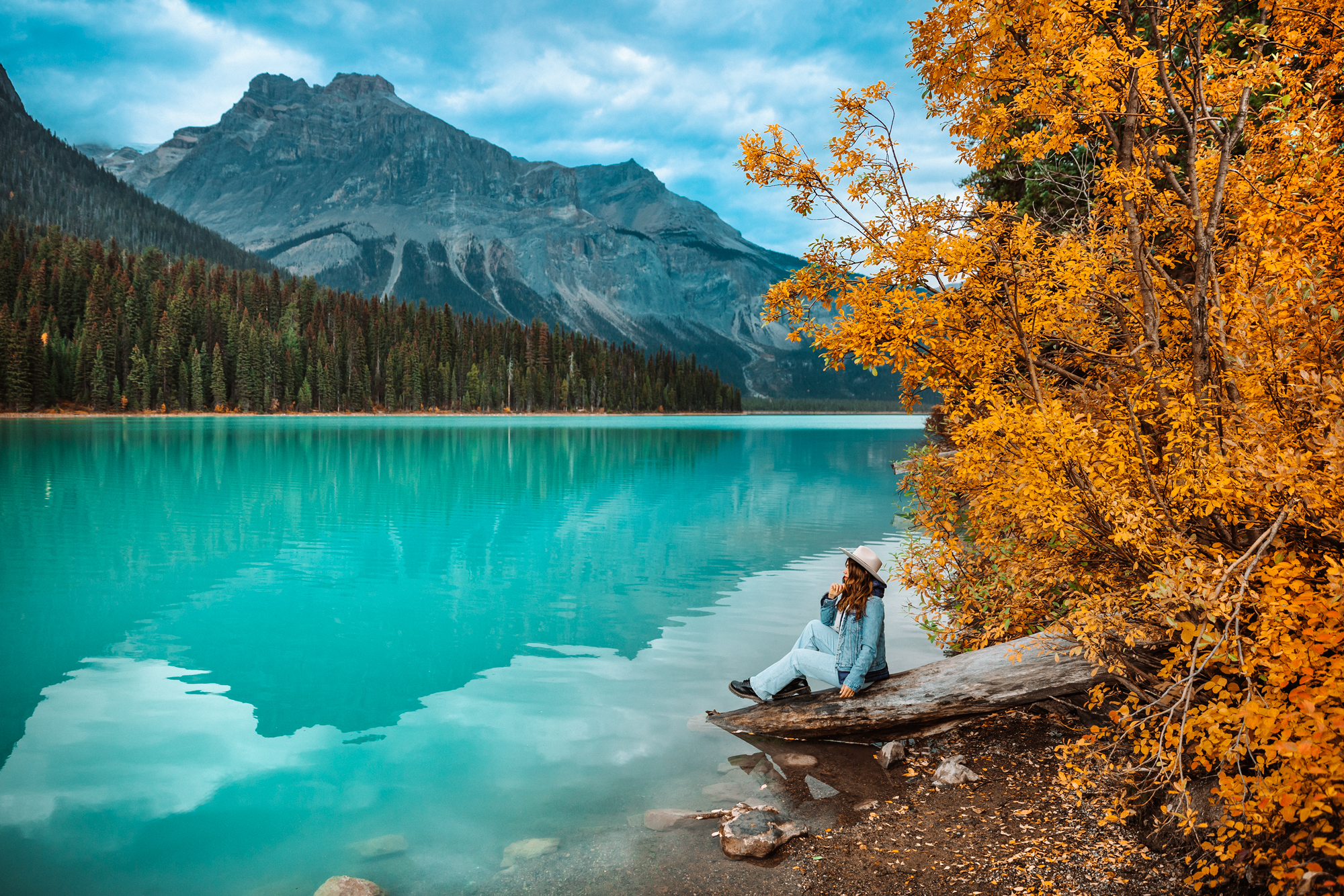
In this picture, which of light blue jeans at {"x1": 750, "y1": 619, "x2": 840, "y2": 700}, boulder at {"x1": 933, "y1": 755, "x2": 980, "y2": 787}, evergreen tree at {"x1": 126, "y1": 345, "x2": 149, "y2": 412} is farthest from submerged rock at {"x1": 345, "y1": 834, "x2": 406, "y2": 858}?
evergreen tree at {"x1": 126, "y1": 345, "x2": 149, "y2": 412}

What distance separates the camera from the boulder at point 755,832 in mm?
5777

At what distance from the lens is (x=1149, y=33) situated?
280 inches

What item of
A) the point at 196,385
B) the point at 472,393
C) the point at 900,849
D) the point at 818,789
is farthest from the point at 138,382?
the point at 900,849

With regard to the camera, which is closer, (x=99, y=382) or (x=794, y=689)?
(x=794, y=689)

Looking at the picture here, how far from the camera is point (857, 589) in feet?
25.8

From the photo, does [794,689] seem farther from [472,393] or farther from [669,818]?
[472,393]

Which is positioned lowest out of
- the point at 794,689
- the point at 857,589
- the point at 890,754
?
the point at 890,754

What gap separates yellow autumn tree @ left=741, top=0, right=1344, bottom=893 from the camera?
3773mm

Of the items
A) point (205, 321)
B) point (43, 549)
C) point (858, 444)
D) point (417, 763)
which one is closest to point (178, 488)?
point (43, 549)

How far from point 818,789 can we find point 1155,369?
4.69m

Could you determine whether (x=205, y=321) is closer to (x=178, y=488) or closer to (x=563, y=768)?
(x=178, y=488)

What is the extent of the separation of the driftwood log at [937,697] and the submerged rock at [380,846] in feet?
12.2

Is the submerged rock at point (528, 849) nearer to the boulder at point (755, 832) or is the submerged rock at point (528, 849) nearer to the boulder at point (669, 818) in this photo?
the boulder at point (669, 818)

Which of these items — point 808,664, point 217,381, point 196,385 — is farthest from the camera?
point 217,381
